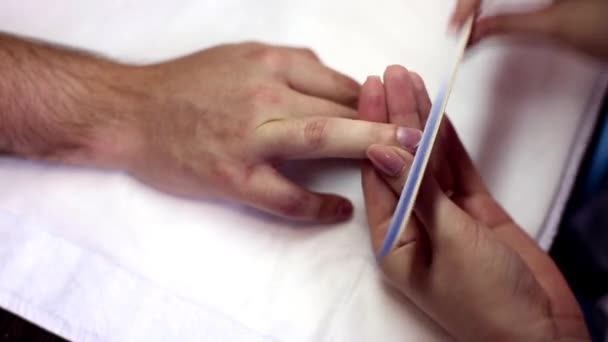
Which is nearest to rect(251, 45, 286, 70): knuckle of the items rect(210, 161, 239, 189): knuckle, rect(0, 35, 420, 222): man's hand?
rect(0, 35, 420, 222): man's hand

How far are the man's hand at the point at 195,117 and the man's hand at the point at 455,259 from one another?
41mm

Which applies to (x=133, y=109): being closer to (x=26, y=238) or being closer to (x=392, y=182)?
(x=26, y=238)

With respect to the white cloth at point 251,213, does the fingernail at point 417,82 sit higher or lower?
higher

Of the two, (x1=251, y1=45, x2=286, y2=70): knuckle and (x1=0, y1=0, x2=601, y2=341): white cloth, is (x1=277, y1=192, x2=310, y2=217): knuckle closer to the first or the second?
(x1=0, y1=0, x2=601, y2=341): white cloth

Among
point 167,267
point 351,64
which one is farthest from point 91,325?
point 351,64

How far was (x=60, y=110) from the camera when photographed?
0.58 metres

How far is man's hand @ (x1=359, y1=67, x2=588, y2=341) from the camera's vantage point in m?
0.44

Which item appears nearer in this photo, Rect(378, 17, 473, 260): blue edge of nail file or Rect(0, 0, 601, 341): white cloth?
Rect(378, 17, 473, 260): blue edge of nail file

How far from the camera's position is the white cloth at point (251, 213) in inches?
20.3

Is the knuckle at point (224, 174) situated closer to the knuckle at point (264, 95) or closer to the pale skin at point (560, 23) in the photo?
the knuckle at point (264, 95)

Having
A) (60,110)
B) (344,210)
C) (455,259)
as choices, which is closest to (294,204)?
(344,210)

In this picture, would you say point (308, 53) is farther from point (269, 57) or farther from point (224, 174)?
point (224, 174)

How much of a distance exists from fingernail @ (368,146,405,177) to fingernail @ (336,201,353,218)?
0.27ft

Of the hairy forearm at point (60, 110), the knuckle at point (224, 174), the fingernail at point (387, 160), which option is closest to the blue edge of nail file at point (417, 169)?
the fingernail at point (387, 160)
